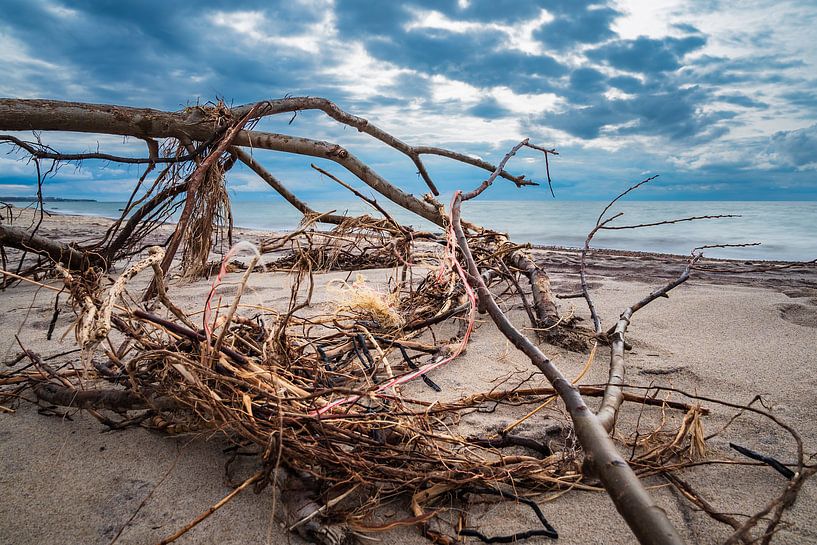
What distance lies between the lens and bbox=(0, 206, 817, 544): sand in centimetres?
115

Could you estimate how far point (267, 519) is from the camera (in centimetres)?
117

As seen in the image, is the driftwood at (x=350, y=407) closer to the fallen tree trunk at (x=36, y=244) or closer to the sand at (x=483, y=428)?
the sand at (x=483, y=428)

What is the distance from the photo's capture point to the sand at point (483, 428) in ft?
3.77

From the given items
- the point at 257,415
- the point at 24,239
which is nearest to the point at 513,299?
the point at 257,415

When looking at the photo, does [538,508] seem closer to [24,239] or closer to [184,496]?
[184,496]

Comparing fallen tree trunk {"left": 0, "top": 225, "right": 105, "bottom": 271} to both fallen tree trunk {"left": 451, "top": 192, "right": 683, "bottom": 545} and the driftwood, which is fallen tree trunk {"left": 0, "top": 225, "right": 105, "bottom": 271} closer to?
the driftwood

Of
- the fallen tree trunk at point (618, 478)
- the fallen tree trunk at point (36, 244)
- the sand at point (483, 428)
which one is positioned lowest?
the sand at point (483, 428)

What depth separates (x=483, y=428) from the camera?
160 cm

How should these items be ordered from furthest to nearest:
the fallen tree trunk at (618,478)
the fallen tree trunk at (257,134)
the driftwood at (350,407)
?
the fallen tree trunk at (257,134) < the driftwood at (350,407) < the fallen tree trunk at (618,478)

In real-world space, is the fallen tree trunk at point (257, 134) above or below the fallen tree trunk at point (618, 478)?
above

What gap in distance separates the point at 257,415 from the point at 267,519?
26 cm

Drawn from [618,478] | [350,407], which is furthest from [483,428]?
[618,478]

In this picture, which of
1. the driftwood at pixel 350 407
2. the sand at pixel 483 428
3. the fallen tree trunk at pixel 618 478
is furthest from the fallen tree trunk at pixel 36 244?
the fallen tree trunk at pixel 618 478

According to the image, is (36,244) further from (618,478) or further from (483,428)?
(618,478)
